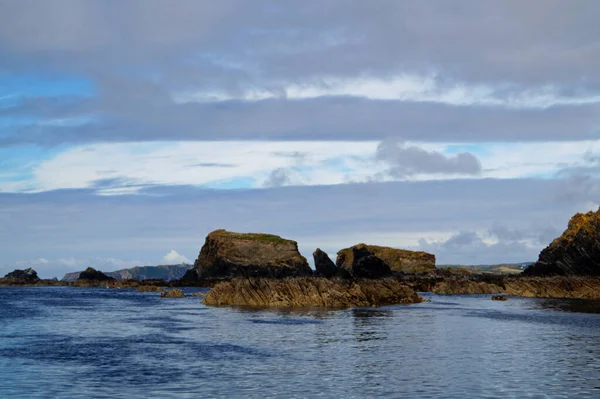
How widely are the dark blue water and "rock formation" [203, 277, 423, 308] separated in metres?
16.8

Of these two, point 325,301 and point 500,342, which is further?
point 325,301

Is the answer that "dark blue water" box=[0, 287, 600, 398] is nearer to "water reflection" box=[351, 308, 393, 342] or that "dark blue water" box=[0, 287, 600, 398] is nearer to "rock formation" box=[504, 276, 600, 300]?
"water reflection" box=[351, 308, 393, 342]

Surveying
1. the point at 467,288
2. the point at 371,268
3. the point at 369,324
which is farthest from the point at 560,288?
the point at 371,268

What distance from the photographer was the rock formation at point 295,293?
7550 centimetres

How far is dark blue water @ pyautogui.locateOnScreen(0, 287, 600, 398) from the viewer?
25125mm

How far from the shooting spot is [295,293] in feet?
247

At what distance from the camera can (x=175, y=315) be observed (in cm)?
6600

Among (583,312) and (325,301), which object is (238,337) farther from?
(583,312)

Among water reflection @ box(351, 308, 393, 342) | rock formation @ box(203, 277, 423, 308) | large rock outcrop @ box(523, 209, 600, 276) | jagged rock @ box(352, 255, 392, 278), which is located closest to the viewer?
water reflection @ box(351, 308, 393, 342)

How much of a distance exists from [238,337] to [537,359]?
19014mm

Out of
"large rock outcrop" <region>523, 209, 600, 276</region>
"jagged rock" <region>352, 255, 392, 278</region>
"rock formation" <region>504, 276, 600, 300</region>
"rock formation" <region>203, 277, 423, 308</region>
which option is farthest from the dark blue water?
"jagged rock" <region>352, 255, 392, 278</region>

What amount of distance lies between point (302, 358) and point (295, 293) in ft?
137

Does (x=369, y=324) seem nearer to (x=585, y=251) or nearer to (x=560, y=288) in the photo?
(x=560, y=288)

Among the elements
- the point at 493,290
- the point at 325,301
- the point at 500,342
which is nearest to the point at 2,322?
the point at 325,301
